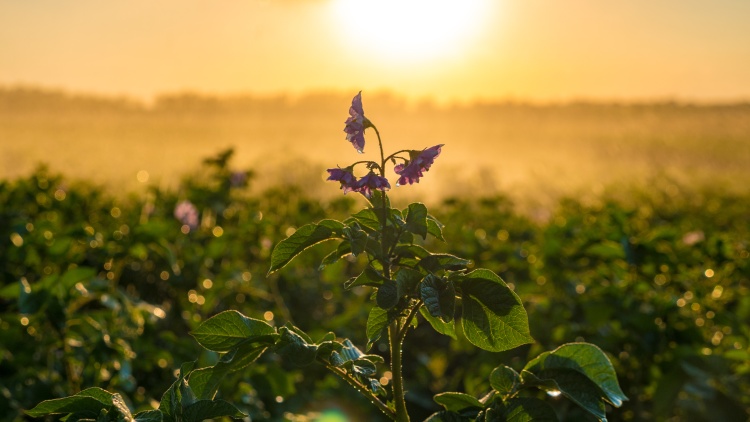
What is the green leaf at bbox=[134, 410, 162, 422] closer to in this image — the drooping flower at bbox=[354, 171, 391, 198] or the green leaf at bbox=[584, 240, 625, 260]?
the drooping flower at bbox=[354, 171, 391, 198]

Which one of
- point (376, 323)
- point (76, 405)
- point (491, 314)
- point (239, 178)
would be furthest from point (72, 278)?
point (239, 178)

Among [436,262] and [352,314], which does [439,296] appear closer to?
[436,262]

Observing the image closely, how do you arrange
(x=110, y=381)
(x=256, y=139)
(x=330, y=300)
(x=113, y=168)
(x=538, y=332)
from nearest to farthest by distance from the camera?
(x=110, y=381)
(x=538, y=332)
(x=330, y=300)
(x=113, y=168)
(x=256, y=139)

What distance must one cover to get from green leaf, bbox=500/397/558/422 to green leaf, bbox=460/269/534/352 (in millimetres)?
84

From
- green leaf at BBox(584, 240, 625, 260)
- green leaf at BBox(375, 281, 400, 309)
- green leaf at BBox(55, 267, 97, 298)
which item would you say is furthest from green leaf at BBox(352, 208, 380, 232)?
green leaf at BBox(584, 240, 625, 260)

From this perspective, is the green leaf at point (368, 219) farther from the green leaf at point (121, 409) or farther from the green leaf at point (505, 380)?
the green leaf at point (121, 409)

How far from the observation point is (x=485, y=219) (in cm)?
522

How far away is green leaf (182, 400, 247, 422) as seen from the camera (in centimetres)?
111

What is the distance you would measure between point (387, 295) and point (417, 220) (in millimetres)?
115

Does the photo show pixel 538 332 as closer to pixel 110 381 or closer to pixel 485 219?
pixel 110 381

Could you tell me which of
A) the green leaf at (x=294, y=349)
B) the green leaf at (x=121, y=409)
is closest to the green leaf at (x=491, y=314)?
the green leaf at (x=294, y=349)

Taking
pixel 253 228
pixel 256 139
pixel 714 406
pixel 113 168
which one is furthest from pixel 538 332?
pixel 256 139

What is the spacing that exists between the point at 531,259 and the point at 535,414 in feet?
7.61

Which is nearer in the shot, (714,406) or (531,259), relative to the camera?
(714,406)
